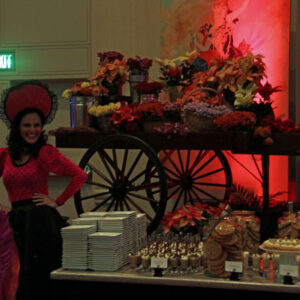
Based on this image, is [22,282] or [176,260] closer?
[176,260]

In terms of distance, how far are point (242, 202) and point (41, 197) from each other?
2.25 meters

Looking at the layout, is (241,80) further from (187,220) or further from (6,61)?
(6,61)

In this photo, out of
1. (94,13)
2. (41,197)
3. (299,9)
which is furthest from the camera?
(94,13)

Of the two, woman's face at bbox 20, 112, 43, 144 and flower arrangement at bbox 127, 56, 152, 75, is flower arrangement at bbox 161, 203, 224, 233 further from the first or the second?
flower arrangement at bbox 127, 56, 152, 75

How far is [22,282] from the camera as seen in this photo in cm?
353

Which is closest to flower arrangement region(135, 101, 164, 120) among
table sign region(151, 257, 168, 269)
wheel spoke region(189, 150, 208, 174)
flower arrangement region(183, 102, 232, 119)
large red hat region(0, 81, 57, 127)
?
flower arrangement region(183, 102, 232, 119)

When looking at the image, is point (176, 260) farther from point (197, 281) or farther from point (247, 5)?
point (247, 5)

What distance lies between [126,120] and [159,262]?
1.82 metres

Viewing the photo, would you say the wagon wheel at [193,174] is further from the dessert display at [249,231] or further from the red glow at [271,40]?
the dessert display at [249,231]

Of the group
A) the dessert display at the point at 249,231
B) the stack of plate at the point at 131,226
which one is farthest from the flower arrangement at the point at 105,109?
the dessert display at the point at 249,231

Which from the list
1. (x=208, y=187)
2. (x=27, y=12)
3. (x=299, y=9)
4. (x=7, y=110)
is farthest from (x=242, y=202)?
(x=27, y=12)

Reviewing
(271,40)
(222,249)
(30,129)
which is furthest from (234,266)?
(271,40)

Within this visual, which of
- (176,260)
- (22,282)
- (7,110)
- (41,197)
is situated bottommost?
(22,282)

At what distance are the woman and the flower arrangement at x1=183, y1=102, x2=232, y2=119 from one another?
101 centimetres
